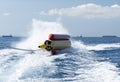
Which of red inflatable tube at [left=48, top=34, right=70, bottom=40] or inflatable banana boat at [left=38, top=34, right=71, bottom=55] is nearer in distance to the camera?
inflatable banana boat at [left=38, top=34, right=71, bottom=55]

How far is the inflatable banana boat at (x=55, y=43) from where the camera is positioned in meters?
34.2

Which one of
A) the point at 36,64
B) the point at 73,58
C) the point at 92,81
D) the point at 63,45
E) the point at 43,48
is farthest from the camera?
the point at 63,45

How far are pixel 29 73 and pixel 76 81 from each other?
3454 mm

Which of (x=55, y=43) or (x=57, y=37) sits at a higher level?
(x=57, y=37)

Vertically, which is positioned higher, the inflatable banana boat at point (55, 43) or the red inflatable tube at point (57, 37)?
the red inflatable tube at point (57, 37)

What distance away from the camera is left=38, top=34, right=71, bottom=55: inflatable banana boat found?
3419 centimetres

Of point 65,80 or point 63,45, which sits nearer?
point 65,80

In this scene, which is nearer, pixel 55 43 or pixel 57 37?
pixel 55 43

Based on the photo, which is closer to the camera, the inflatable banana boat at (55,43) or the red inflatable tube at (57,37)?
the inflatable banana boat at (55,43)

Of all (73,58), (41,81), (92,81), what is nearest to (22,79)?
(41,81)

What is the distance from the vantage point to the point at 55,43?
34938 millimetres

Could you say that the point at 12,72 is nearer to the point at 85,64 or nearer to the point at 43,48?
the point at 85,64

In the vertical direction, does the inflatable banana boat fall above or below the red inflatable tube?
below

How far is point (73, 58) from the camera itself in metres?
29.9
